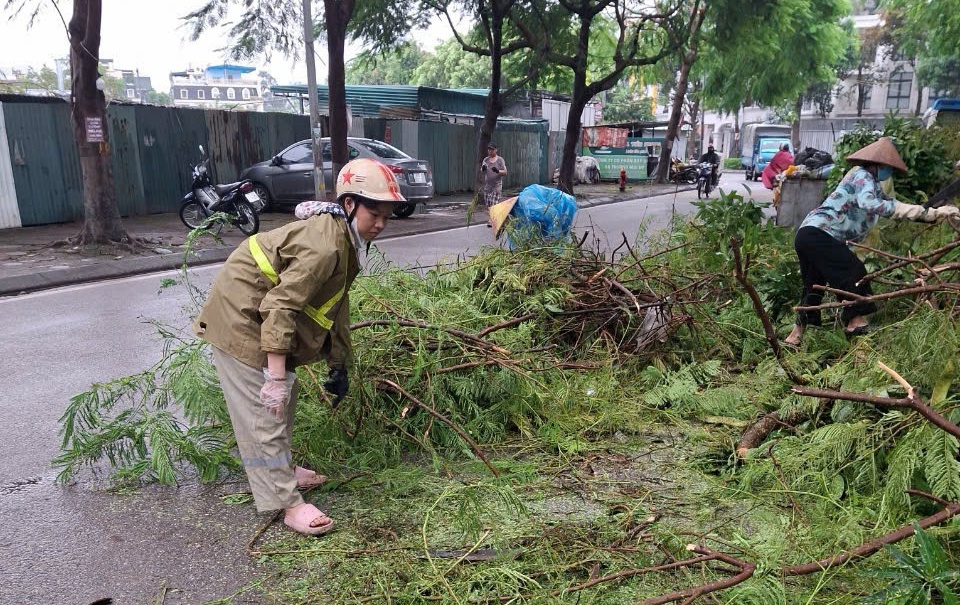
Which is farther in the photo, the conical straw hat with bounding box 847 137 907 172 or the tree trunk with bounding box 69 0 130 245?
the tree trunk with bounding box 69 0 130 245

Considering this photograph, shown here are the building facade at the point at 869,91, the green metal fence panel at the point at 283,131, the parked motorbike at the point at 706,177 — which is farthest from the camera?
the building facade at the point at 869,91

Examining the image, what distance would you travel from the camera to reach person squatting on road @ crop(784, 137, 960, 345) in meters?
4.79

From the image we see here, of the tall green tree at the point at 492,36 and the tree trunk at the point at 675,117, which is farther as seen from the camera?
the tree trunk at the point at 675,117

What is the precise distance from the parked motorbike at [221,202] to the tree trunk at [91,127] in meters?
1.55

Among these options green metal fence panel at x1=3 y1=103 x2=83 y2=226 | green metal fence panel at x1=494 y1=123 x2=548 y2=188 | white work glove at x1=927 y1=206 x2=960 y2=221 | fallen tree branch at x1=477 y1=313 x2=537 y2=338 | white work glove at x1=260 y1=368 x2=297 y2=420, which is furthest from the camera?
green metal fence panel at x1=494 y1=123 x2=548 y2=188

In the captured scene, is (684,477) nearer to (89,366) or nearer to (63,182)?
(89,366)

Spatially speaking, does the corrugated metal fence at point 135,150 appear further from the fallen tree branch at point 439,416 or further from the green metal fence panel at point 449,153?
the fallen tree branch at point 439,416

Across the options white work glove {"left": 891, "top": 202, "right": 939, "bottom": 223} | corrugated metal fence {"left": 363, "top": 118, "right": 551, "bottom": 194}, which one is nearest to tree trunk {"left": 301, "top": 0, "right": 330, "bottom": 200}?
corrugated metal fence {"left": 363, "top": 118, "right": 551, "bottom": 194}

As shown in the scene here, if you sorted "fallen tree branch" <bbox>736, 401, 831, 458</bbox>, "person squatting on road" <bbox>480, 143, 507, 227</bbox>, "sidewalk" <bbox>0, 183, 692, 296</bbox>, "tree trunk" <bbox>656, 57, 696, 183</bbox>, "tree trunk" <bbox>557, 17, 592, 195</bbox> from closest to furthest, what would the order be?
1. "fallen tree branch" <bbox>736, 401, 831, 458</bbox>
2. "sidewalk" <bbox>0, 183, 692, 296</bbox>
3. "person squatting on road" <bbox>480, 143, 507, 227</bbox>
4. "tree trunk" <bbox>557, 17, 592, 195</bbox>
5. "tree trunk" <bbox>656, 57, 696, 183</bbox>

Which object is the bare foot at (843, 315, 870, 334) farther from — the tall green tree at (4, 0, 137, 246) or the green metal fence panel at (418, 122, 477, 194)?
the green metal fence panel at (418, 122, 477, 194)

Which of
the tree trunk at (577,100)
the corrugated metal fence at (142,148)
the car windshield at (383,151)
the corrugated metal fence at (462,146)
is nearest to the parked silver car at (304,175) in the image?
the car windshield at (383,151)

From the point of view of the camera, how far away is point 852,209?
4.91 m

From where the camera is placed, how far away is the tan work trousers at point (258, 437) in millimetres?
2951

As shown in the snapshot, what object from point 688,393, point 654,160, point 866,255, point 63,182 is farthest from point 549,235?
point 654,160
